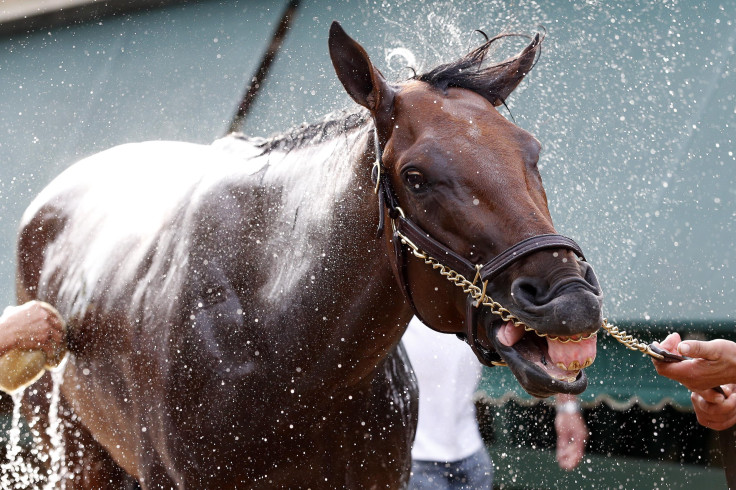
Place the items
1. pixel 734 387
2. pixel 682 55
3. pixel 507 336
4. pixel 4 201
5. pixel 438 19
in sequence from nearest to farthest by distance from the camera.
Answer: pixel 507 336
pixel 734 387
pixel 682 55
pixel 438 19
pixel 4 201

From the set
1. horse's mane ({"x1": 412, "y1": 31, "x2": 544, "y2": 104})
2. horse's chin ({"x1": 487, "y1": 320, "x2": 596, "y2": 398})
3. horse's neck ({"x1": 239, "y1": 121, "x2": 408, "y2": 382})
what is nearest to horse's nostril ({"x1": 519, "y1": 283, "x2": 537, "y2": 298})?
horse's chin ({"x1": 487, "y1": 320, "x2": 596, "y2": 398})

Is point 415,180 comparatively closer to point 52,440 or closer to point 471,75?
point 471,75

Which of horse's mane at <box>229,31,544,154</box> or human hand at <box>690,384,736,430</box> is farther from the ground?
horse's mane at <box>229,31,544,154</box>

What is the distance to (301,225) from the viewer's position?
234cm

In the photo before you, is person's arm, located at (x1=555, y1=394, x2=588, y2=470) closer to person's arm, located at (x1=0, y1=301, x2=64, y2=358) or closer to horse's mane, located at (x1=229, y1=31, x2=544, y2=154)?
horse's mane, located at (x1=229, y1=31, x2=544, y2=154)

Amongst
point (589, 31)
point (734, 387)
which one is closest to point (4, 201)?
point (589, 31)

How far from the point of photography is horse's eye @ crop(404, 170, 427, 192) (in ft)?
6.54

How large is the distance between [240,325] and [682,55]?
3.23 m

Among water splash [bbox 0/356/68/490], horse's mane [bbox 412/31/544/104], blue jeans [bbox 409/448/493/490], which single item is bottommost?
water splash [bbox 0/356/68/490]

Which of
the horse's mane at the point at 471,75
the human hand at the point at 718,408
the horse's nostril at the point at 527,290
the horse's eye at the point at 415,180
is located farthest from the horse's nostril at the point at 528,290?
the human hand at the point at 718,408

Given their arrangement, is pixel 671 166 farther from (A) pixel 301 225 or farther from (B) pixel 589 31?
(A) pixel 301 225

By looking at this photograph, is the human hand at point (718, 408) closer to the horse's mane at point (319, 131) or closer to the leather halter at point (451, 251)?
the leather halter at point (451, 251)

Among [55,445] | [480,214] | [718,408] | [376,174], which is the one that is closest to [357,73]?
[376,174]

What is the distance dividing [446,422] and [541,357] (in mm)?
1930
